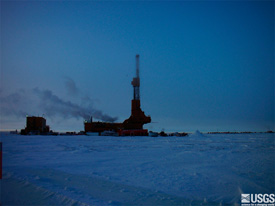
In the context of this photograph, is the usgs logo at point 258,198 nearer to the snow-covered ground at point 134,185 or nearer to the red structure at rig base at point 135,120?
the snow-covered ground at point 134,185

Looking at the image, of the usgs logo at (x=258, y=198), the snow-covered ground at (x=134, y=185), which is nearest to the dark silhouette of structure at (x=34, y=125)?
the snow-covered ground at (x=134, y=185)

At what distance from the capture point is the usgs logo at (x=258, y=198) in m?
5.02

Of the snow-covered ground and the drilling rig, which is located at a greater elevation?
the drilling rig

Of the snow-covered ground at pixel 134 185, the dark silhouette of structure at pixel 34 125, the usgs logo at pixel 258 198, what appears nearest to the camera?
the snow-covered ground at pixel 134 185

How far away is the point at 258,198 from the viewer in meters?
5.22

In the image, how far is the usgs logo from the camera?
502cm

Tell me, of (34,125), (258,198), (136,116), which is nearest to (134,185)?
(258,198)

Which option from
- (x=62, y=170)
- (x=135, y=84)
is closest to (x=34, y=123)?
(x=135, y=84)

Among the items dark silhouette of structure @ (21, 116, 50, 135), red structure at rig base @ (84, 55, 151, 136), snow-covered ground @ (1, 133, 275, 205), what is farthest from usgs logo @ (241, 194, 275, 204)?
dark silhouette of structure @ (21, 116, 50, 135)

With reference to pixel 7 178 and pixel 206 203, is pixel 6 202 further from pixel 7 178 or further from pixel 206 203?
pixel 206 203

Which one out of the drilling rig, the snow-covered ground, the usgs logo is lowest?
the usgs logo

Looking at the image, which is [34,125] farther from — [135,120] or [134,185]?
[134,185]

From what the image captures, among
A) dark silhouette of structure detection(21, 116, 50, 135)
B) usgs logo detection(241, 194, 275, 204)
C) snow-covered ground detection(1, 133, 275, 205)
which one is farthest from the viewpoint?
dark silhouette of structure detection(21, 116, 50, 135)

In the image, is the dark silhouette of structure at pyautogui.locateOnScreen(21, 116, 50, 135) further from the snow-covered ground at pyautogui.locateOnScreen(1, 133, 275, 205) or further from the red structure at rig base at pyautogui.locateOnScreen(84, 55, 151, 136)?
the snow-covered ground at pyautogui.locateOnScreen(1, 133, 275, 205)
